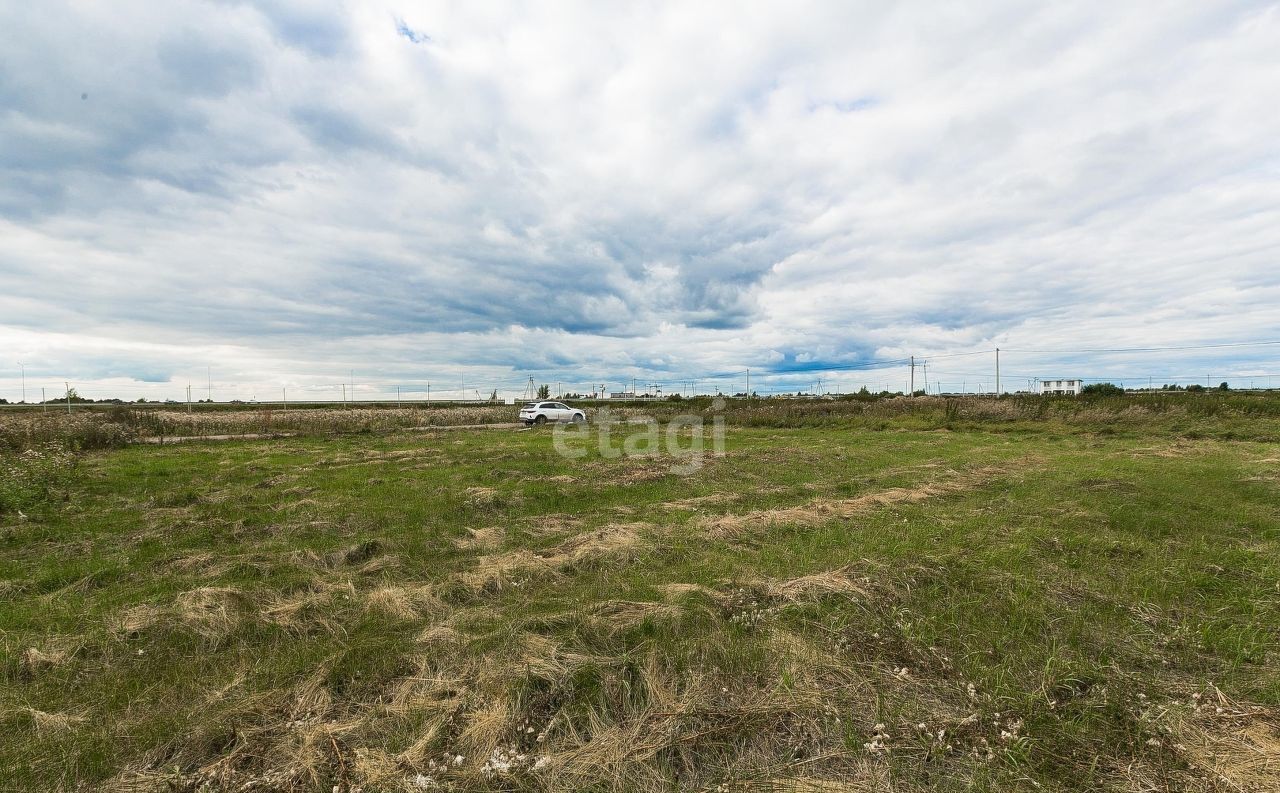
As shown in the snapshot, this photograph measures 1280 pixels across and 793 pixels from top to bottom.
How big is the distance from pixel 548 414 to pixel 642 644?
3054 cm

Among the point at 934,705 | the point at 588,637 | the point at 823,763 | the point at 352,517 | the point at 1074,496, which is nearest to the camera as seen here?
the point at 823,763

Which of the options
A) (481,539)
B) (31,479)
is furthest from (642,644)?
(31,479)

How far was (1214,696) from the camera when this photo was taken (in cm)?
306

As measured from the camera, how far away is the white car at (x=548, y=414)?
3278cm

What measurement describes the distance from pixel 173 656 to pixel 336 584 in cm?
146

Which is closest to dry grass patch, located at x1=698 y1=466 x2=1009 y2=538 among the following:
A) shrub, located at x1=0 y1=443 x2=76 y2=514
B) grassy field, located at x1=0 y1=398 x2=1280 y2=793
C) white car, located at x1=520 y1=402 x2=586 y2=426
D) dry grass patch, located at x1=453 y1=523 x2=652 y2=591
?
grassy field, located at x1=0 y1=398 x2=1280 y2=793

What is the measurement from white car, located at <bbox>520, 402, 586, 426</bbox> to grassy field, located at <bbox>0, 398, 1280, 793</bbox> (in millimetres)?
23933

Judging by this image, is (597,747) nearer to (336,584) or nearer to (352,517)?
(336,584)

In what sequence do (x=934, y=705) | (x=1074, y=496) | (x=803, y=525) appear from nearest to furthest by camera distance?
(x=934, y=705)
(x=803, y=525)
(x=1074, y=496)

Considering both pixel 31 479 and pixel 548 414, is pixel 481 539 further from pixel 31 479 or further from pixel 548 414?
pixel 548 414

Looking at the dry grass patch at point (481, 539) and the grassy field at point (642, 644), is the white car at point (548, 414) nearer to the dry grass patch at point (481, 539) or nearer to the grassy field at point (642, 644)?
the grassy field at point (642, 644)

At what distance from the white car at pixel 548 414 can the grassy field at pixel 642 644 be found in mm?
23933

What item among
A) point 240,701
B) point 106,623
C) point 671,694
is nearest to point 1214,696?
point 671,694

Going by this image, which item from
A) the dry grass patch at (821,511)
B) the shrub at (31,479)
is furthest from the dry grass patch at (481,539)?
the shrub at (31,479)
